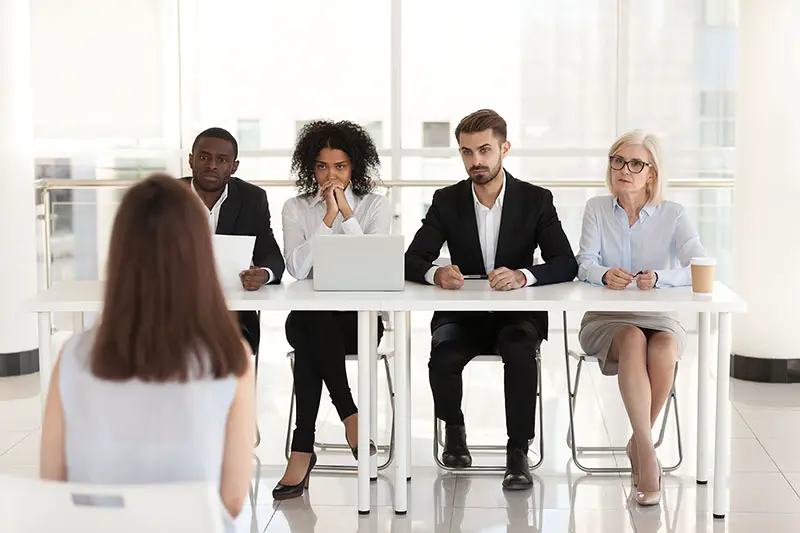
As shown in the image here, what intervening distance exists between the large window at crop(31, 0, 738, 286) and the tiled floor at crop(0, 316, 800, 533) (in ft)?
8.34

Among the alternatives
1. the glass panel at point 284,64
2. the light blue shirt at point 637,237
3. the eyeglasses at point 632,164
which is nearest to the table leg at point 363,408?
the light blue shirt at point 637,237

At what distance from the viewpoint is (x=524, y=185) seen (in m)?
4.29

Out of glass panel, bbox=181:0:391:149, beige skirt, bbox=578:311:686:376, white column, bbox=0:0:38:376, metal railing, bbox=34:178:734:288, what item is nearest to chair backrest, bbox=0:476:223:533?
beige skirt, bbox=578:311:686:376

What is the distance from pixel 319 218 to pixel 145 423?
2455 millimetres

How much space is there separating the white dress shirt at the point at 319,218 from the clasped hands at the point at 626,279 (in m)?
0.90

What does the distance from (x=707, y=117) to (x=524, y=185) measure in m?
3.93

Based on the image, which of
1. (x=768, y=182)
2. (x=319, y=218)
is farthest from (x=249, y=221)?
(x=768, y=182)

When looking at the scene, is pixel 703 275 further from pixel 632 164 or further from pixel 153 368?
pixel 153 368

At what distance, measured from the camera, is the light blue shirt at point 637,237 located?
415 cm

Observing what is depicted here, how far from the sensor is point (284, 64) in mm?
8016

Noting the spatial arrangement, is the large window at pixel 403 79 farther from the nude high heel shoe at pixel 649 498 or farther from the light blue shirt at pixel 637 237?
the nude high heel shoe at pixel 649 498

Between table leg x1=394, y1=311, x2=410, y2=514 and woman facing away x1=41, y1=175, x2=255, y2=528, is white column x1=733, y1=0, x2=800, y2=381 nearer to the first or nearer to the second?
table leg x1=394, y1=311, x2=410, y2=514

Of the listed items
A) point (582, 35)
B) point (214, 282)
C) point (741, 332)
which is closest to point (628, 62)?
point (582, 35)

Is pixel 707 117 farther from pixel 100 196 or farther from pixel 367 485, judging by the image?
pixel 367 485
